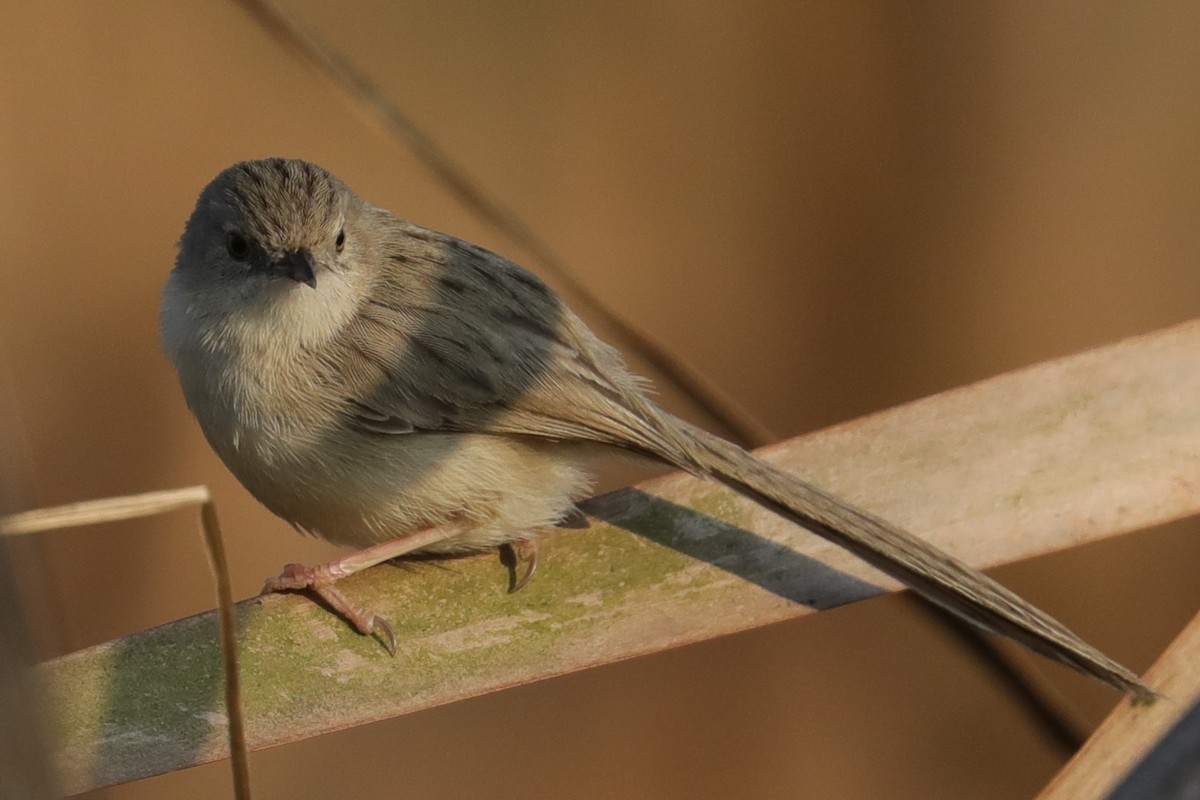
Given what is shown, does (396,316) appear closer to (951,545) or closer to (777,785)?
(951,545)

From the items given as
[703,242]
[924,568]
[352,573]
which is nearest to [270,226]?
[352,573]

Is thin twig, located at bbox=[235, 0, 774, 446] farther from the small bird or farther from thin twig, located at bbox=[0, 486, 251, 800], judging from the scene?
thin twig, located at bbox=[0, 486, 251, 800]

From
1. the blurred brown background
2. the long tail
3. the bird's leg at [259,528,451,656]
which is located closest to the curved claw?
the bird's leg at [259,528,451,656]

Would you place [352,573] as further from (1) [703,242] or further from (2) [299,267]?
(1) [703,242]

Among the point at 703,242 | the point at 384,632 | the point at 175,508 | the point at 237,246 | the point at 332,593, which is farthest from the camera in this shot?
the point at 703,242

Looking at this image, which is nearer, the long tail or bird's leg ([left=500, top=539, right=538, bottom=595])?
the long tail
